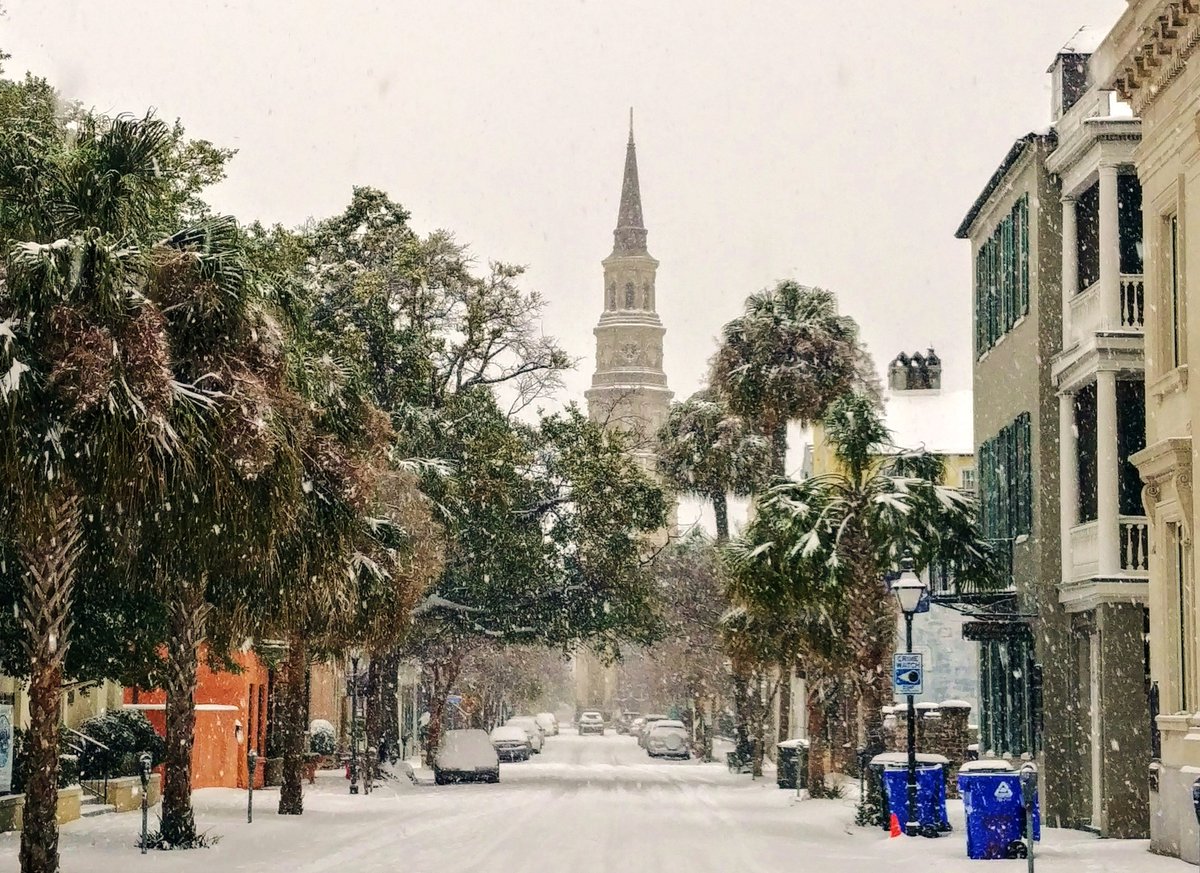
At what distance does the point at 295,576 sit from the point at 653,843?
20.7 ft

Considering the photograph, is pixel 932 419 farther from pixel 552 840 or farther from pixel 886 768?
pixel 552 840

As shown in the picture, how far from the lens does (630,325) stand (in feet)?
526

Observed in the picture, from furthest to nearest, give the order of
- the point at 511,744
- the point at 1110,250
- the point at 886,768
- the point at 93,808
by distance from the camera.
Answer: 1. the point at 511,744
2. the point at 93,808
3. the point at 1110,250
4. the point at 886,768

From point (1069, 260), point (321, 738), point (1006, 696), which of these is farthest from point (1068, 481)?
point (321, 738)

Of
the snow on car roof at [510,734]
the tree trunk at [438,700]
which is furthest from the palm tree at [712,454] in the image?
the snow on car roof at [510,734]

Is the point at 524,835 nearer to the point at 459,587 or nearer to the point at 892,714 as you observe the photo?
the point at 892,714

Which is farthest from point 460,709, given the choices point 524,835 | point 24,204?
point 24,204

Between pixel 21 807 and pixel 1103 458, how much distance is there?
1625 cm

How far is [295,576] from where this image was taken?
20609mm

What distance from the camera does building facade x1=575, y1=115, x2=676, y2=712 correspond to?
158 metres

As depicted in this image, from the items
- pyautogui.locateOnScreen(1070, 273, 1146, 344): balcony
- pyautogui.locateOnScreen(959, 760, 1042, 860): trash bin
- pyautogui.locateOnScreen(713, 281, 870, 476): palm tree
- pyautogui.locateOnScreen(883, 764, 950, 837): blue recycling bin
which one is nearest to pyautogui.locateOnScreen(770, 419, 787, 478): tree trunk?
pyautogui.locateOnScreen(713, 281, 870, 476): palm tree

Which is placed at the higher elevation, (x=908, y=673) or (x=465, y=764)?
(x=908, y=673)

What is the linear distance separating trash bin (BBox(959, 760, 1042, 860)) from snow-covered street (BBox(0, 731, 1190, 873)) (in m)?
0.36

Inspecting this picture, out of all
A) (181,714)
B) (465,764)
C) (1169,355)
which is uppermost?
(1169,355)
